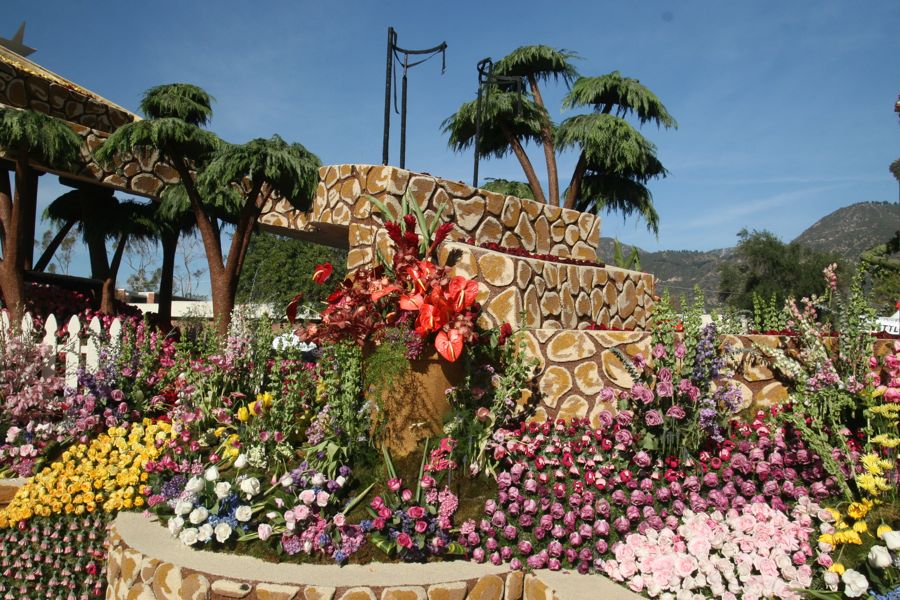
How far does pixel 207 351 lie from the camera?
5711mm

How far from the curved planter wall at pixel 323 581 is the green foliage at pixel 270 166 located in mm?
6808

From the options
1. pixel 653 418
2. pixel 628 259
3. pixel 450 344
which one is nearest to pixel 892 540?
pixel 653 418

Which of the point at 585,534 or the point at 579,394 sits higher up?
the point at 579,394

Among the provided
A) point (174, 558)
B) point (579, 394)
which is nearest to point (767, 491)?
point (579, 394)

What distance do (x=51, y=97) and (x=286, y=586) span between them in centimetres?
1261

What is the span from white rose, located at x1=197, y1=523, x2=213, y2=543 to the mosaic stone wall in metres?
0.14

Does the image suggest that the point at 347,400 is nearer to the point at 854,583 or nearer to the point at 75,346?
the point at 854,583

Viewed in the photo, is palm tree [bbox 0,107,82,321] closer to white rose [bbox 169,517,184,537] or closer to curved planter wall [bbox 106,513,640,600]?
white rose [bbox 169,517,184,537]

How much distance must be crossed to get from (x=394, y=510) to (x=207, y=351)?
281 centimetres

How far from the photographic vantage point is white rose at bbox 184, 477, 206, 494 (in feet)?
12.9

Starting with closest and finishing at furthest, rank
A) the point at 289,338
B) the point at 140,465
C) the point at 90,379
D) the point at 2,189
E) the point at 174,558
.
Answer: the point at 174,558, the point at 140,465, the point at 289,338, the point at 90,379, the point at 2,189

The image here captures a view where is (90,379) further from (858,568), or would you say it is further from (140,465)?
(858,568)

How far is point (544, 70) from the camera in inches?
756

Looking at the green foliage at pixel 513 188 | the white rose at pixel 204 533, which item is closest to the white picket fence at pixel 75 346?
the white rose at pixel 204 533
